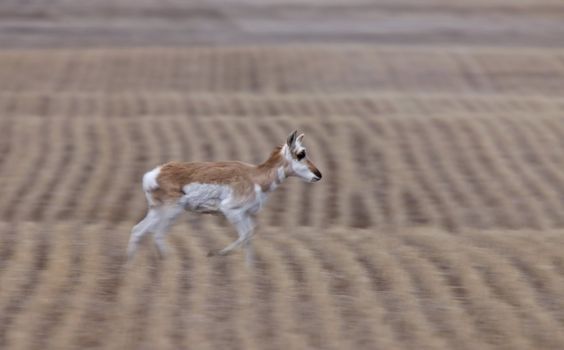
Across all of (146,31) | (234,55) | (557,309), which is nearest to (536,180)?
(557,309)

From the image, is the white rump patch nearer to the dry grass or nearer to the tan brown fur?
the tan brown fur

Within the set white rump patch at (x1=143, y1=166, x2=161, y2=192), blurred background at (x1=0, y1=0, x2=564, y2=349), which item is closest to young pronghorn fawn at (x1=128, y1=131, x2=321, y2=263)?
white rump patch at (x1=143, y1=166, x2=161, y2=192)

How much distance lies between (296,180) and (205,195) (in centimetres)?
492

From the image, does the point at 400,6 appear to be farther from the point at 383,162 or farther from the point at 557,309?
the point at 557,309

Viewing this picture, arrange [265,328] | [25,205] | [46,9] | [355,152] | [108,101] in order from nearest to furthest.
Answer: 1. [265,328]
2. [25,205]
3. [355,152]
4. [108,101]
5. [46,9]

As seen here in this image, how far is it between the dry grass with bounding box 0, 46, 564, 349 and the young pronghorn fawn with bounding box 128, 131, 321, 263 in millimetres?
302

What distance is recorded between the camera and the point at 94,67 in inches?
814

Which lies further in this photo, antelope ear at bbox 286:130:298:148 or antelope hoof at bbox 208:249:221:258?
antelope ear at bbox 286:130:298:148

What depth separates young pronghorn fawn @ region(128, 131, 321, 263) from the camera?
9.55m

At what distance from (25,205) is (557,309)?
7.60 m

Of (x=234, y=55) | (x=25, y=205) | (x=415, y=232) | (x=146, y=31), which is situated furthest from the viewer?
(x=146, y=31)

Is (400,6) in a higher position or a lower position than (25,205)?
higher

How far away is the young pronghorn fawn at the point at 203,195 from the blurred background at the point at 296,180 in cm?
28

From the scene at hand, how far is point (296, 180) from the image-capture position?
14.4m
